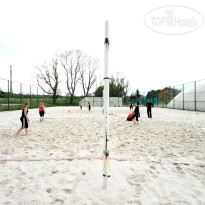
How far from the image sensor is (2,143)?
454cm

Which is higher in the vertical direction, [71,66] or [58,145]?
[71,66]

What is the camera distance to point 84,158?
343 cm

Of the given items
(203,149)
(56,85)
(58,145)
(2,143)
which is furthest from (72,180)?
(56,85)

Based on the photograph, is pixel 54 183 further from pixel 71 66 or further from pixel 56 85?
pixel 71 66

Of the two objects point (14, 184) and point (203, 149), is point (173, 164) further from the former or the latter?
point (14, 184)

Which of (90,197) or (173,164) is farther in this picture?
(173,164)

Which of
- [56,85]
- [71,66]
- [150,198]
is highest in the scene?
[71,66]

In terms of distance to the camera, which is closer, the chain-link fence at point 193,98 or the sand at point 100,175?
the sand at point 100,175

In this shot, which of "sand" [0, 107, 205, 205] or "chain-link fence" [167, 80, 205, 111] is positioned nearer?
"sand" [0, 107, 205, 205]

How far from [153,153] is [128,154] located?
0.67 meters

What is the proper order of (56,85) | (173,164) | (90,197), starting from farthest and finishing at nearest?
(56,85)
(173,164)
(90,197)

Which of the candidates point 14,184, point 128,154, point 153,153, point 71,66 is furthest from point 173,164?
point 71,66

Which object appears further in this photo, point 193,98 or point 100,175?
point 193,98

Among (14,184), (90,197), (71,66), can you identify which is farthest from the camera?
(71,66)
